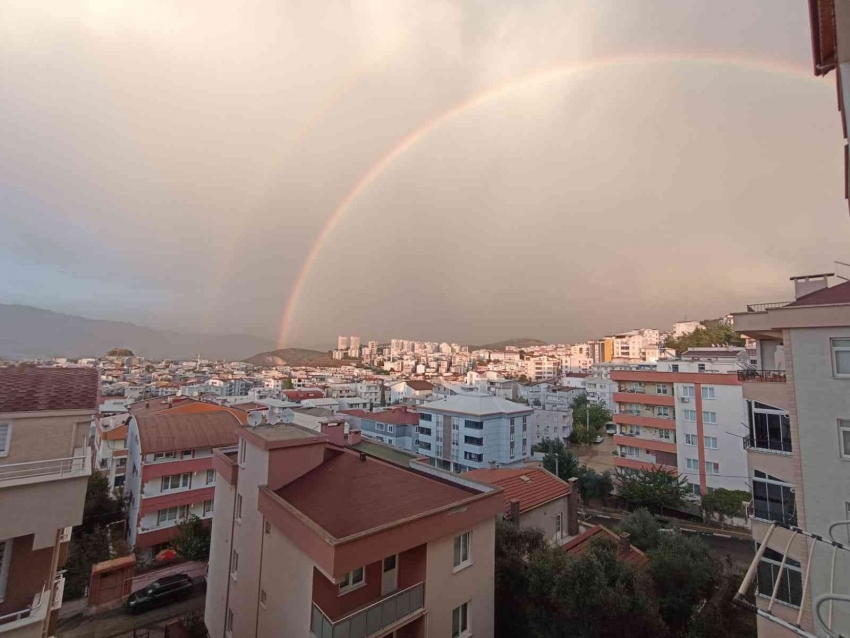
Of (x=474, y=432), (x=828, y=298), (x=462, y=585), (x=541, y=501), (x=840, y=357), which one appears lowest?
(x=474, y=432)

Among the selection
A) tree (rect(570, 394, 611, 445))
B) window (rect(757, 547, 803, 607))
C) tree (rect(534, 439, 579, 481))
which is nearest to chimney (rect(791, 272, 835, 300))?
window (rect(757, 547, 803, 607))

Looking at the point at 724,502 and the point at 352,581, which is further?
the point at 724,502

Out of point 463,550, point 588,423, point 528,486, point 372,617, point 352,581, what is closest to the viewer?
point 372,617

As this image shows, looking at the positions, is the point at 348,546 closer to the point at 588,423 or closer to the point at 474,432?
the point at 474,432

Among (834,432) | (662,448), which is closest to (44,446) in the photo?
(834,432)

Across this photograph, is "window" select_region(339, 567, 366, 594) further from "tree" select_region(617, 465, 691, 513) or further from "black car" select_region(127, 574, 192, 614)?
"tree" select_region(617, 465, 691, 513)

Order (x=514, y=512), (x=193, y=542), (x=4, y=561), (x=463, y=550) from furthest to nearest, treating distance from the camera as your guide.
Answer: (x=193, y=542) → (x=514, y=512) → (x=463, y=550) → (x=4, y=561)

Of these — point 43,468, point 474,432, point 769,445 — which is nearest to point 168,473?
point 43,468
